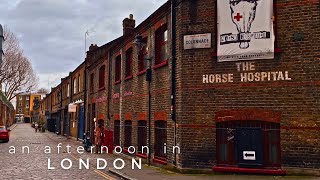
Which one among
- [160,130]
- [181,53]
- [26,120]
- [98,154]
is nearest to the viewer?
[181,53]

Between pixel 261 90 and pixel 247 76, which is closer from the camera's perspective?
pixel 261 90

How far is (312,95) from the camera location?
463 inches

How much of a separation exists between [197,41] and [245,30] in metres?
1.72

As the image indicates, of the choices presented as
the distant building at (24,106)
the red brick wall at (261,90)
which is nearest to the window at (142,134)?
the red brick wall at (261,90)

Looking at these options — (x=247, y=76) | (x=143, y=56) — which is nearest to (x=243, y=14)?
(x=247, y=76)

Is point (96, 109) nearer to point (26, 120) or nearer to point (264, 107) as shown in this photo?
point (264, 107)

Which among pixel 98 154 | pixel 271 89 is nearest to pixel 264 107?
pixel 271 89

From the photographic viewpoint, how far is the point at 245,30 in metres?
12.8

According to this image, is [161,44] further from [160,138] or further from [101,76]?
[101,76]

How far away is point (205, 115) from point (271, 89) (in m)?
2.41

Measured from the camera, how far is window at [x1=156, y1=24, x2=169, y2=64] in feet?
51.9

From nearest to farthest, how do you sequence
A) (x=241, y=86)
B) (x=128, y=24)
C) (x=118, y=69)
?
(x=241, y=86) → (x=118, y=69) → (x=128, y=24)

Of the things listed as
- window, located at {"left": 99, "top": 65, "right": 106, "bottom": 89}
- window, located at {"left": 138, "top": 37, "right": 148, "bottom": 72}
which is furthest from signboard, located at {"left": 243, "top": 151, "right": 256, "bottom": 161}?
window, located at {"left": 99, "top": 65, "right": 106, "bottom": 89}

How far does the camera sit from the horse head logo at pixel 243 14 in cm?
1270
